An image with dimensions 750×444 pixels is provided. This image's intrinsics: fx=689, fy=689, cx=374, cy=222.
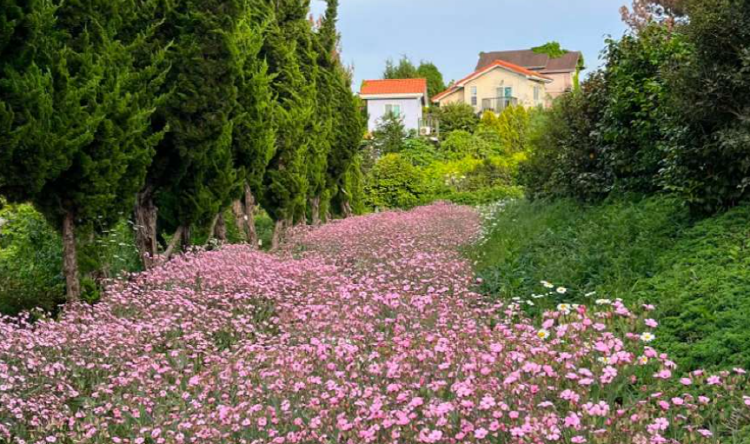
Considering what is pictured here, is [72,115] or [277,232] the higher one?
[72,115]

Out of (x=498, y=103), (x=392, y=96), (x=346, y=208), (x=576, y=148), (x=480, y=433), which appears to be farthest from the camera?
(x=498, y=103)

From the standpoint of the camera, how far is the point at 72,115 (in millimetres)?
7324

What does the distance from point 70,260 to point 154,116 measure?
3181 mm

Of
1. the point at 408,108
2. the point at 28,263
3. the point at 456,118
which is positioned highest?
the point at 408,108

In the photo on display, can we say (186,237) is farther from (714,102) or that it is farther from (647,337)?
(647,337)

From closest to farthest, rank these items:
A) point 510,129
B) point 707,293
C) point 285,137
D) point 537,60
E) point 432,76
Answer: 1. point 707,293
2. point 285,137
3. point 510,129
4. point 432,76
5. point 537,60

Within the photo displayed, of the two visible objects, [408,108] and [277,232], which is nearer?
[277,232]

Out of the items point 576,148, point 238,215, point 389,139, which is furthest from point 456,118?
point 238,215

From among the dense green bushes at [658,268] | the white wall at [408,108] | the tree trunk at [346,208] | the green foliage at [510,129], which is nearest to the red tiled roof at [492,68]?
the white wall at [408,108]

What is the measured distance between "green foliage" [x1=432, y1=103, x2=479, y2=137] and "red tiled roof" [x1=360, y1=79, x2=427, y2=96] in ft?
14.6

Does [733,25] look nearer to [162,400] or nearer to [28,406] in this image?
[162,400]

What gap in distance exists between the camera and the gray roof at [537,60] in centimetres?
7247

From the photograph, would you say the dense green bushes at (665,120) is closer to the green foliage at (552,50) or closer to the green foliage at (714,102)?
the green foliage at (714,102)

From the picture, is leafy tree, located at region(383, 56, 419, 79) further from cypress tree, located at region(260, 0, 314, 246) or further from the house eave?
cypress tree, located at region(260, 0, 314, 246)
